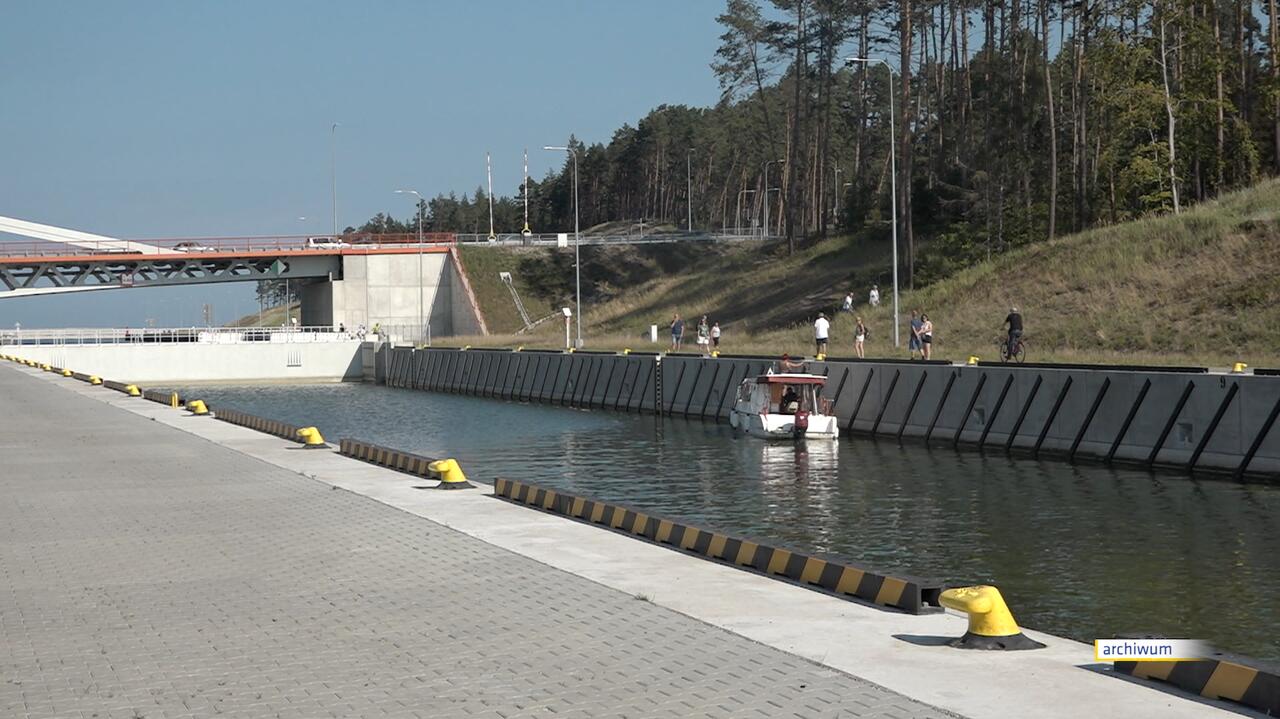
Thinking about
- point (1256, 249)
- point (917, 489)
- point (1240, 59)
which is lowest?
point (917, 489)

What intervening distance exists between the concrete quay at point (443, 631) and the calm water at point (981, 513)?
4.74 m

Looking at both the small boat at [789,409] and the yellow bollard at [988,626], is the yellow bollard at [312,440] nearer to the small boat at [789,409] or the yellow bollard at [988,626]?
the small boat at [789,409]

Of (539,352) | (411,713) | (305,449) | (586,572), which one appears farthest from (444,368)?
(411,713)

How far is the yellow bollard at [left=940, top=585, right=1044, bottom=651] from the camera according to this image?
35.7 ft

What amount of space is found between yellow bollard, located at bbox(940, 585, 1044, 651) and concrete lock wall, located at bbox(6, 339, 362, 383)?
85888mm

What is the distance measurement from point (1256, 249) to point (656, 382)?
22370 millimetres

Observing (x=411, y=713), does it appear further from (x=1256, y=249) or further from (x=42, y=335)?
(x=42, y=335)

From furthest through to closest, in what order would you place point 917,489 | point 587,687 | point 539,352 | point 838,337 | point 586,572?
point 539,352 < point 838,337 < point 917,489 < point 586,572 < point 587,687

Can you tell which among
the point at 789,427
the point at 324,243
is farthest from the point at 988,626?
the point at 324,243

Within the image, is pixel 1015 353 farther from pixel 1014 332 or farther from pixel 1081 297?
pixel 1081 297

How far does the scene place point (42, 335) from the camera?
326ft

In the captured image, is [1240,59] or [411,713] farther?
[1240,59]

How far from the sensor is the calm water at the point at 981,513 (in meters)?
17.0

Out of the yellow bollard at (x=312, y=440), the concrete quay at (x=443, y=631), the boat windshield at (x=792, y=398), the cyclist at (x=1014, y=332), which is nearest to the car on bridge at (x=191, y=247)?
the boat windshield at (x=792, y=398)
